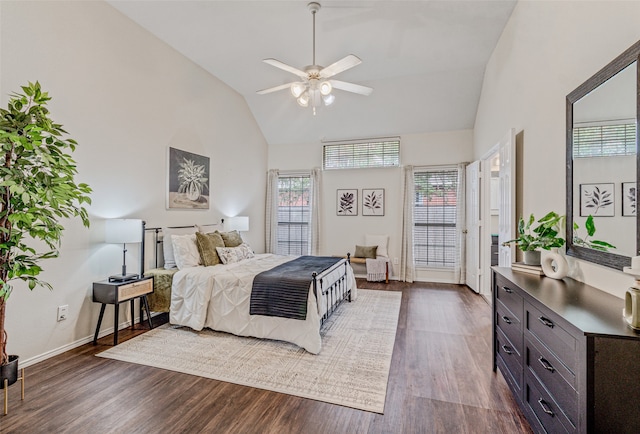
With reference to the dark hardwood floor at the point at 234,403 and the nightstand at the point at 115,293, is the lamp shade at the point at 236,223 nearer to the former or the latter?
the nightstand at the point at 115,293

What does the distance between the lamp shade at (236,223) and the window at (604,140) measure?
4.59 metres

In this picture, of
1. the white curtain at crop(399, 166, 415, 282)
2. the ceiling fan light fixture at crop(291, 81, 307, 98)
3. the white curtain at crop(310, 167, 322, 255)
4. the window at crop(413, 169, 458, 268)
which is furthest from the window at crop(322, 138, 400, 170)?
the ceiling fan light fixture at crop(291, 81, 307, 98)

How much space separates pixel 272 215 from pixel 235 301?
3735mm

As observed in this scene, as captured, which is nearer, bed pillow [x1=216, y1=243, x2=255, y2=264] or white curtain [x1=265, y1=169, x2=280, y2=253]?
bed pillow [x1=216, y1=243, x2=255, y2=264]

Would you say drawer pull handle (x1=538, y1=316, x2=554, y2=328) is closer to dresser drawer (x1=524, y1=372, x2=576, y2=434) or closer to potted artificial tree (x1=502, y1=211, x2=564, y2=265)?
dresser drawer (x1=524, y1=372, x2=576, y2=434)

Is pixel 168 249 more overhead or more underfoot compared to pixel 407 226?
more underfoot

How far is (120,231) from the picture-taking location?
3156mm

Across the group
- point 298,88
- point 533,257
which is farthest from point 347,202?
point 533,257

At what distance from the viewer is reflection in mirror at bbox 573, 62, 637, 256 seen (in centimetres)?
161

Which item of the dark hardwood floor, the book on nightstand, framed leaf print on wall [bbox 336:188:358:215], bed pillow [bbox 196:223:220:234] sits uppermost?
framed leaf print on wall [bbox 336:188:358:215]

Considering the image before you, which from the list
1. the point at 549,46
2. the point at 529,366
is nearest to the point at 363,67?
the point at 549,46

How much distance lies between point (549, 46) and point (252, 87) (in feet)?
14.2

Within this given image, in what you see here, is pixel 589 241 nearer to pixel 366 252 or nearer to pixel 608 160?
pixel 608 160

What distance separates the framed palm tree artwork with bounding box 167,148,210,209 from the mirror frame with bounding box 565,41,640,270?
14.2 feet
